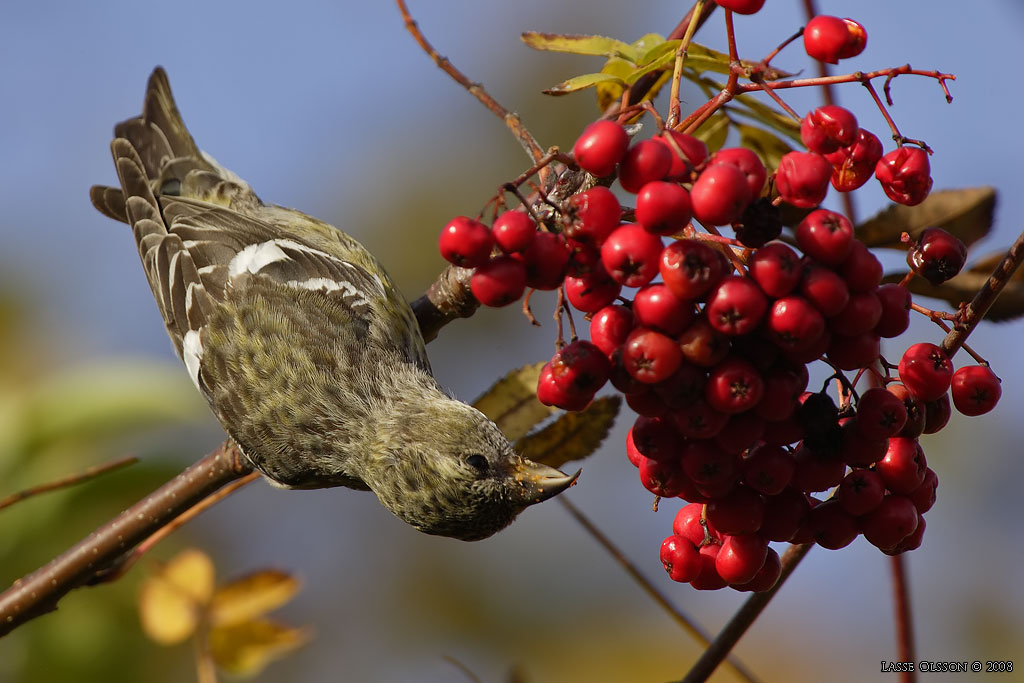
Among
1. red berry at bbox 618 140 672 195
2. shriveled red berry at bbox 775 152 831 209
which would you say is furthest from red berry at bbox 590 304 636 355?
shriveled red berry at bbox 775 152 831 209

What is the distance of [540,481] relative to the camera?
301cm

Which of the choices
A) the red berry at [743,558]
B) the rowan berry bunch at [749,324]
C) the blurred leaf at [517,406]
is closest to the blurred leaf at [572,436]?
the blurred leaf at [517,406]

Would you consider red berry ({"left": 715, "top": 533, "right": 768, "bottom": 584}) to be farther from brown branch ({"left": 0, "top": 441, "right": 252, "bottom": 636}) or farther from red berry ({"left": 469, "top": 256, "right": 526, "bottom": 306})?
brown branch ({"left": 0, "top": 441, "right": 252, "bottom": 636})

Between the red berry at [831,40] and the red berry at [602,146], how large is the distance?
17.4 inches

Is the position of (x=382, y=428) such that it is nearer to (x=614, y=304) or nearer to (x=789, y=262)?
(x=614, y=304)

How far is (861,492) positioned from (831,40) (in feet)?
2.71

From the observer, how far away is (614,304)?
71.7 inches

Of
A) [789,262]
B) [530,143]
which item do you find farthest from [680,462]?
[530,143]

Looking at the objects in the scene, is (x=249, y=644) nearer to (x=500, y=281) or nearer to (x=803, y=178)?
(x=500, y=281)

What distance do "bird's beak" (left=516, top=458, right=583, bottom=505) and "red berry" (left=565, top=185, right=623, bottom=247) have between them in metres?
1.21

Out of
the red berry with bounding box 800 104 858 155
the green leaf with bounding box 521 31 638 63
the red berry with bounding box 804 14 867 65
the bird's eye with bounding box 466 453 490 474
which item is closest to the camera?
the red berry with bounding box 800 104 858 155

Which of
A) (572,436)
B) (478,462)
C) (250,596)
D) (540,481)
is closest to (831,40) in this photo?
(572,436)

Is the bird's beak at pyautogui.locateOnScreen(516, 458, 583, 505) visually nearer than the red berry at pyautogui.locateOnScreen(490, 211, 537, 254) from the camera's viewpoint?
No

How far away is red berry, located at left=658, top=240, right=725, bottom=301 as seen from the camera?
160cm
